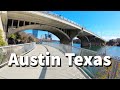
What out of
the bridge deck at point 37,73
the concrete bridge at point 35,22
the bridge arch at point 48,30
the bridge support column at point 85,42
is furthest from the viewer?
the bridge support column at point 85,42

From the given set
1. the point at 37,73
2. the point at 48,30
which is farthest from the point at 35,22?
the point at 37,73

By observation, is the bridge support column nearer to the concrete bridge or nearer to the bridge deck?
the concrete bridge

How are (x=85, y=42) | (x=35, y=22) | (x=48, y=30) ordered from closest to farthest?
1. (x=35, y=22)
2. (x=48, y=30)
3. (x=85, y=42)

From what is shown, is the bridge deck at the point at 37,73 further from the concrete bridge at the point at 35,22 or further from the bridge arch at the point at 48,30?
the bridge arch at the point at 48,30

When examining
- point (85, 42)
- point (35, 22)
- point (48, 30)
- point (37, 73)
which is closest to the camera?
point (37, 73)

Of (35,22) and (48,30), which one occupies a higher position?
(35,22)

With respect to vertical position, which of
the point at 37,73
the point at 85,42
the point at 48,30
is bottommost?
the point at 37,73

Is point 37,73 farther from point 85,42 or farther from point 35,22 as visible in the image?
point 85,42

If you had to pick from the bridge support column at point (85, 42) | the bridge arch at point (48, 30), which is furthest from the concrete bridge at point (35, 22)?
the bridge support column at point (85, 42)

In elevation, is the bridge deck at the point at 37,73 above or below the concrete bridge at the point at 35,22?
below

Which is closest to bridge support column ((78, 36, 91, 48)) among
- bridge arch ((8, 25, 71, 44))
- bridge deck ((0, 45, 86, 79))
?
bridge arch ((8, 25, 71, 44))

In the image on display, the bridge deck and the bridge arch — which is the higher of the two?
the bridge arch

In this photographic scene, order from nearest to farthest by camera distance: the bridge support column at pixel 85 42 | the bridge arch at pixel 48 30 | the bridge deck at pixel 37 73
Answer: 1. the bridge deck at pixel 37 73
2. the bridge arch at pixel 48 30
3. the bridge support column at pixel 85 42
